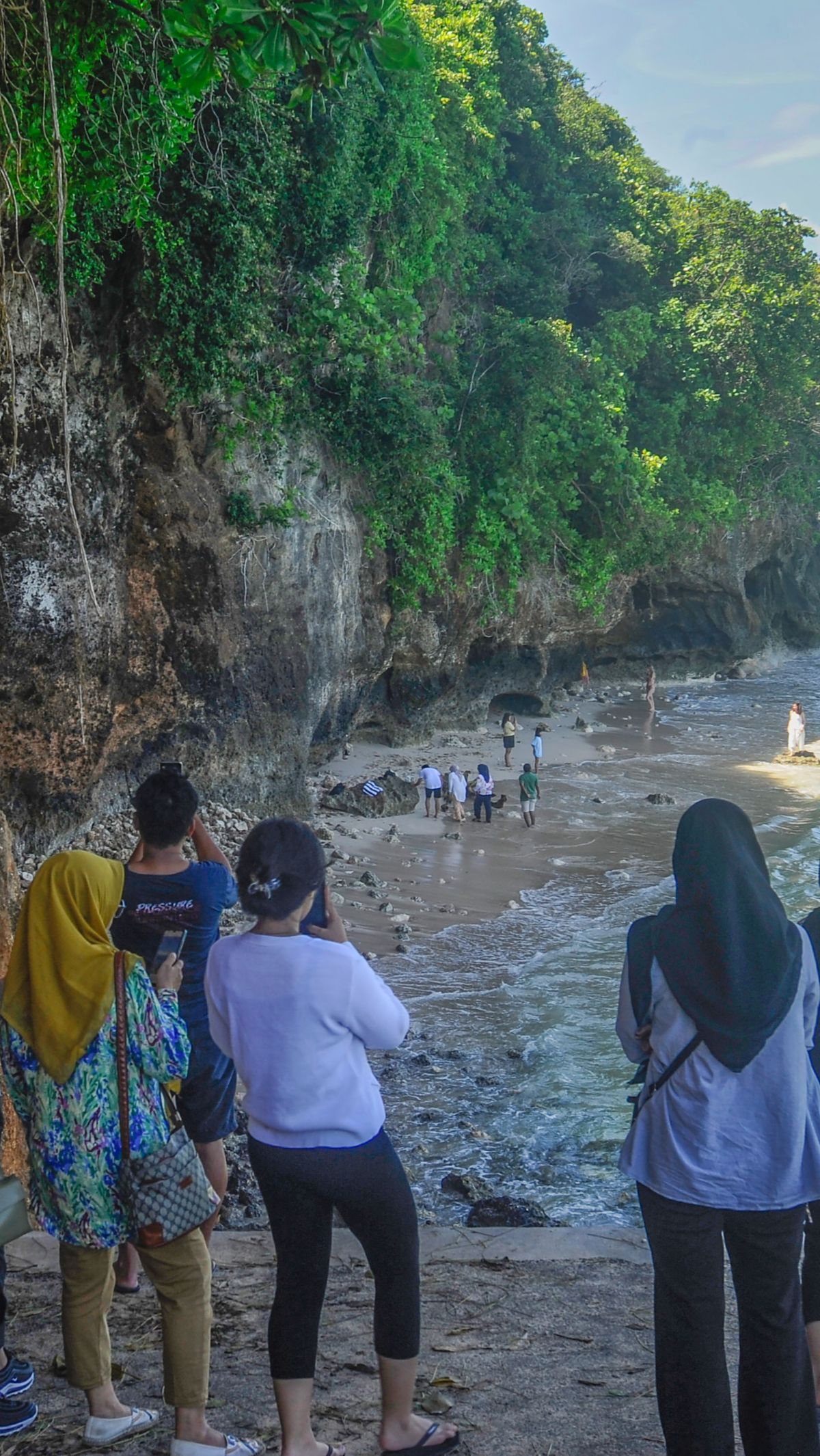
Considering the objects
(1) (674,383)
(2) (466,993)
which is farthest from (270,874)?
(1) (674,383)

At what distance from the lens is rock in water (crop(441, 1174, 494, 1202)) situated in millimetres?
6332

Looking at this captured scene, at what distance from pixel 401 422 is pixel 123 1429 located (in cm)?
1487

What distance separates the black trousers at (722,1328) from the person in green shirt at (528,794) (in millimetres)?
13605

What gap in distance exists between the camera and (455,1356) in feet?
11.0

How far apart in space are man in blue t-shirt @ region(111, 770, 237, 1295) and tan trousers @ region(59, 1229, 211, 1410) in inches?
21.6

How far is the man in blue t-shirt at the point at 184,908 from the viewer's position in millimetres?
3338

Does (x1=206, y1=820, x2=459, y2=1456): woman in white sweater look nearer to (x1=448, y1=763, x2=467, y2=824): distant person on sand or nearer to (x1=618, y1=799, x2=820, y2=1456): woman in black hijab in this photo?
(x1=618, y1=799, x2=820, y2=1456): woman in black hijab

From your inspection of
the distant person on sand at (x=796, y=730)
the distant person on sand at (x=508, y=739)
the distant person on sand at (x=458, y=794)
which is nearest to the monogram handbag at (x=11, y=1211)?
the distant person on sand at (x=458, y=794)

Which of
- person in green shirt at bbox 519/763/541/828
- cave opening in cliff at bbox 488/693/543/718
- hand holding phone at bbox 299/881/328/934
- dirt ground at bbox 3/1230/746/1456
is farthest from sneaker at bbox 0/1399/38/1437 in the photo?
cave opening in cliff at bbox 488/693/543/718

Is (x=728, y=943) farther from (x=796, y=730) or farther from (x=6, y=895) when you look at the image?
(x=796, y=730)

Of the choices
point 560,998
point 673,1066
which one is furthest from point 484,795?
point 673,1066

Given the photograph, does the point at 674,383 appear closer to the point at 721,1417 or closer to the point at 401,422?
the point at 401,422

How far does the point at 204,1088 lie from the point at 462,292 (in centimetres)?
2112

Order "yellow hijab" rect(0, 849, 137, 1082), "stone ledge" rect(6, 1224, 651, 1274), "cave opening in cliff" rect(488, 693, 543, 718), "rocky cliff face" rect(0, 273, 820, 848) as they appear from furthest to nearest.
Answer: "cave opening in cliff" rect(488, 693, 543, 718) < "rocky cliff face" rect(0, 273, 820, 848) < "stone ledge" rect(6, 1224, 651, 1274) < "yellow hijab" rect(0, 849, 137, 1082)
